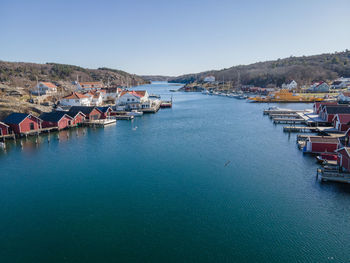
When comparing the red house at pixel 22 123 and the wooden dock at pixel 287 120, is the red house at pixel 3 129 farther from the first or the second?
the wooden dock at pixel 287 120

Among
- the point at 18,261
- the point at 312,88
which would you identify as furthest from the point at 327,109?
the point at 312,88

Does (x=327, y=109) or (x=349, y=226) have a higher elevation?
(x=327, y=109)

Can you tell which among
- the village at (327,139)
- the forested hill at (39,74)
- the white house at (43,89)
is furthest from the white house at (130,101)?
the forested hill at (39,74)

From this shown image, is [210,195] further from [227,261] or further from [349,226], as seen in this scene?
[349,226]

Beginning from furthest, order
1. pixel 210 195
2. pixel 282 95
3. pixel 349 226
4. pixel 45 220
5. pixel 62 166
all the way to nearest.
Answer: pixel 282 95 → pixel 62 166 → pixel 210 195 → pixel 45 220 → pixel 349 226

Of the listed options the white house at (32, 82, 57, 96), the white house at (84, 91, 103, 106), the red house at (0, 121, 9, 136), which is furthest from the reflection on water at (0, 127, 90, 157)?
the white house at (32, 82, 57, 96)

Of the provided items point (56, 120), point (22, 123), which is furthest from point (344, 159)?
point (22, 123)

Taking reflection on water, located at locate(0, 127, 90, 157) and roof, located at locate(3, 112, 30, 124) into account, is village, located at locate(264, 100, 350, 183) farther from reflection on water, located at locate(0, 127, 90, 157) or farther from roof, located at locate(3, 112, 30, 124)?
roof, located at locate(3, 112, 30, 124)
